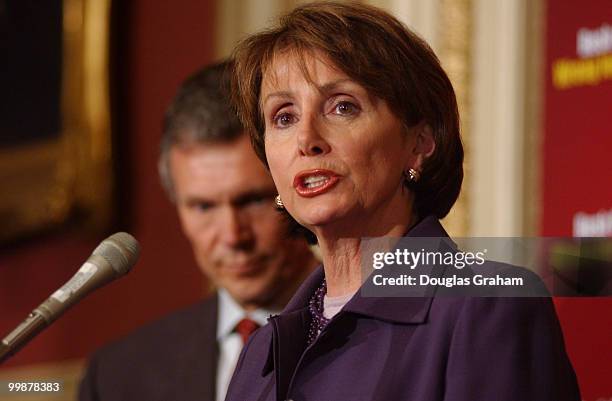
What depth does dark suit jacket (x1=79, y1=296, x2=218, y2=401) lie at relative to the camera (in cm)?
219

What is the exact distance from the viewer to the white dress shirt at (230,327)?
90.7 inches

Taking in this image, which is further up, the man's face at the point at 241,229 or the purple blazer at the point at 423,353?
the man's face at the point at 241,229

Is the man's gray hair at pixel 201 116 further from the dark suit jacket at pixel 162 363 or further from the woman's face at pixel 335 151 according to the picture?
the woman's face at pixel 335 151

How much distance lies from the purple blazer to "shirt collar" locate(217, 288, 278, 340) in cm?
73

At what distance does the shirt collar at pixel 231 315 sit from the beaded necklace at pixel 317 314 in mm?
713

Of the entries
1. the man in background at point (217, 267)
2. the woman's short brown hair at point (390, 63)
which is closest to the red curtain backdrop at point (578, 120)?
the man in background at point (217, 267)

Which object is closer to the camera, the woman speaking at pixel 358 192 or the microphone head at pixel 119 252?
the woman speaking at pixel 358 192

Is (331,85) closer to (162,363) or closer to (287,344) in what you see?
(287,344)

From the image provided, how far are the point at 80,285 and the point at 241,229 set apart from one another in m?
0.88

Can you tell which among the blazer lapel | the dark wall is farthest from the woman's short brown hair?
the dark wall

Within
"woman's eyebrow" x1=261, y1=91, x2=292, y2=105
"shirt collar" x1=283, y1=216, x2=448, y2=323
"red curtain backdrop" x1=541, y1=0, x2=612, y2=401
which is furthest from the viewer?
"red curtain backdrop" x1=541, y1=0, x2=612, y2=401

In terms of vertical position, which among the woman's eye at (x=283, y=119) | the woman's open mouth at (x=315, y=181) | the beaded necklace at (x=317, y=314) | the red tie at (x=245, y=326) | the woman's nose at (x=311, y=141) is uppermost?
the woman's eye at (x=283, y=119)

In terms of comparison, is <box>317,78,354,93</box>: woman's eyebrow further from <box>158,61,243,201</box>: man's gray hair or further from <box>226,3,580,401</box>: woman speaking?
<box>158,61,243,201</box>: man's gray hair

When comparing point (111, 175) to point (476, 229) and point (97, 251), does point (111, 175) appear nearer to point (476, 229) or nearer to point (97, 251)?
point (476, 229)
